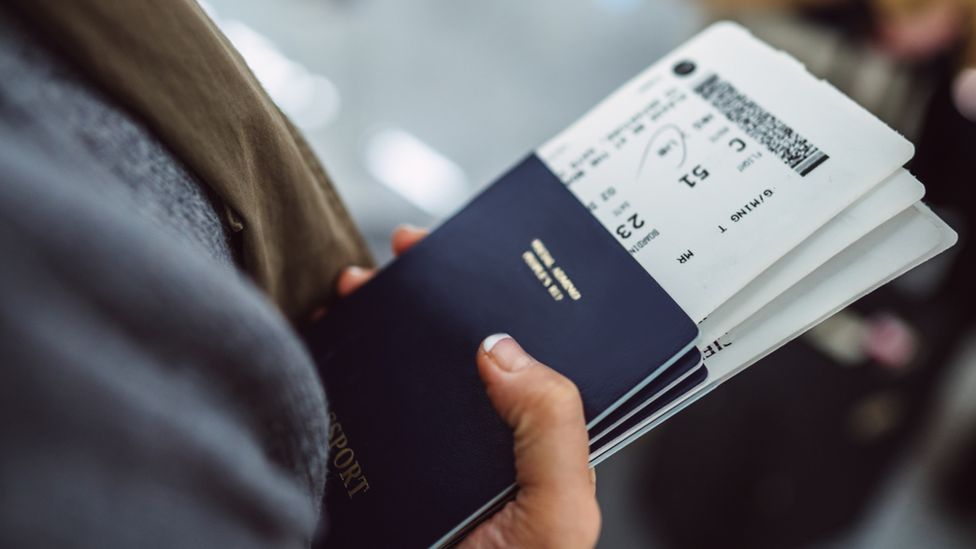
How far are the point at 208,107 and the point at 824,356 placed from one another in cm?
109

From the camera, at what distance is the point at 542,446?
18.7 inches

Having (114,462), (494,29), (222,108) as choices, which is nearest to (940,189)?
(222,108)

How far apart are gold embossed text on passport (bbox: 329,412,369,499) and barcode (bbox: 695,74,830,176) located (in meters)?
0.38

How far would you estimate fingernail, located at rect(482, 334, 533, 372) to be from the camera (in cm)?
50

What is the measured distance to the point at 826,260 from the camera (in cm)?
51

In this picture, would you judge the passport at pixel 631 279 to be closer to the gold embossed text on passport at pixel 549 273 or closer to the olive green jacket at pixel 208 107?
the gold embossed text on passport at pixel 549 273

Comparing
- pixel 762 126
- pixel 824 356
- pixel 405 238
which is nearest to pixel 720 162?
pixel 762 126

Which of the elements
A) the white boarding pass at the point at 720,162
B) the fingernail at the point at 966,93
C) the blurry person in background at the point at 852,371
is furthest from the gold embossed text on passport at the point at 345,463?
the fingernail at the point at 966,93

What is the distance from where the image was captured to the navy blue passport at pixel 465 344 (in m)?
0.50

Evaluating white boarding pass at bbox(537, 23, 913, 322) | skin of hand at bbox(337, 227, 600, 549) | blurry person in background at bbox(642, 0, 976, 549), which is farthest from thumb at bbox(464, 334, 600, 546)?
blurry person in background at bbox(642, 0, 976, 549)

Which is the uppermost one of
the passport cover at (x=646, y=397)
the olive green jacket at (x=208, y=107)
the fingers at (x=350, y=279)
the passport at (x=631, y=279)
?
the olive green jacket at (x=208, y=107)

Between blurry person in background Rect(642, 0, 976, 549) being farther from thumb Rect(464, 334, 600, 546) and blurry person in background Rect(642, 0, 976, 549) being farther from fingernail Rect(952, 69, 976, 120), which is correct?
thumb Rect(464, 334, 600, 546)

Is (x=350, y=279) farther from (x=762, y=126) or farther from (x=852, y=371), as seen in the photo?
(x=852, y=371)

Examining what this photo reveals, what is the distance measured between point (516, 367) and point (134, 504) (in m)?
0.26
